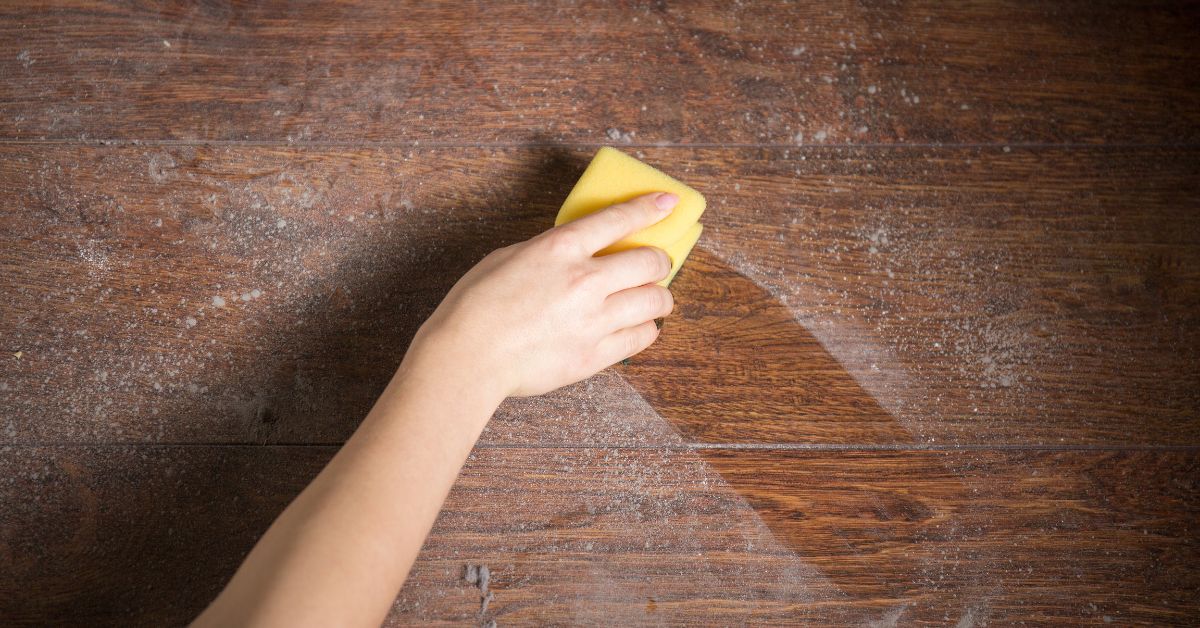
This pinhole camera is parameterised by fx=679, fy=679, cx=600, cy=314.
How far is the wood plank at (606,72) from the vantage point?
0.81 m

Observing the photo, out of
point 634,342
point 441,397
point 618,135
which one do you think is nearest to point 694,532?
point 634,342

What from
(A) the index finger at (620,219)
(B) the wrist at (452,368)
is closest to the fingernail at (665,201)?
(A) the index finger at (620,219)

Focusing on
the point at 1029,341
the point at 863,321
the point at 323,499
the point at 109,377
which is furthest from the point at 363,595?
the point at 1029,341

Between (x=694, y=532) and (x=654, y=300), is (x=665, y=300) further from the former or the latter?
(x=694, y=532)

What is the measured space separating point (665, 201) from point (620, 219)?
53mm

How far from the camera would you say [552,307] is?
25.1 inches

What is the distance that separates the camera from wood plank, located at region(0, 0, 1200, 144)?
0.81 metres

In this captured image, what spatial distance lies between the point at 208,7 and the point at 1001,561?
1.12 metres

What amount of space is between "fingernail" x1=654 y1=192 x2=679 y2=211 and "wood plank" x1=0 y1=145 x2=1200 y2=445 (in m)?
0.11

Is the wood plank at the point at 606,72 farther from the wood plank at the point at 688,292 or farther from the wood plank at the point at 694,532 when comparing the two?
the wood plank at the point at 694,532

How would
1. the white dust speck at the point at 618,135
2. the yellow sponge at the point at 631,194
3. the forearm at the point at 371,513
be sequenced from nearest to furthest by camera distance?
the forearm at the point at 371,513 < the yellow sponge at the point at 631,194 < the white dust speck at the point at 618,135

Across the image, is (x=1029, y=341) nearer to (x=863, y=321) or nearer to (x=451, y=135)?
(x=863, y=321)

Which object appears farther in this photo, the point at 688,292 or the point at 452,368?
the point at 688,292

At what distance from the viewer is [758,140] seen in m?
0.80
